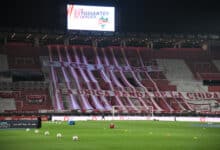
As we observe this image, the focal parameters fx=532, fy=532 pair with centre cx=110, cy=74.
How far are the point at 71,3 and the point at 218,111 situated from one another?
2539 centimetres

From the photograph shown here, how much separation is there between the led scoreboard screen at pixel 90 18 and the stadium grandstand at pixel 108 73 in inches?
110

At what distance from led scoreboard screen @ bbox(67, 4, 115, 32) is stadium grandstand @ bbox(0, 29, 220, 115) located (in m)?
2.80

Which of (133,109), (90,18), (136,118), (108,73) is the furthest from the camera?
(108,73)

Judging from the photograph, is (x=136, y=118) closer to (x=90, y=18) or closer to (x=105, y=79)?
(x=105, y=79)

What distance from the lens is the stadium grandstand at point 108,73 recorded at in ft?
235

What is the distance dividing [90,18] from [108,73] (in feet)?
31.7

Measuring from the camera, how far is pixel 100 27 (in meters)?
74.4

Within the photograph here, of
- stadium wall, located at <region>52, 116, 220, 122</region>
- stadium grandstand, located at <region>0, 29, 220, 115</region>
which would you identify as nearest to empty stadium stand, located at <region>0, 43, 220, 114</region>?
stadium grandstand, located at <region>0, 29, 220, 115</region>

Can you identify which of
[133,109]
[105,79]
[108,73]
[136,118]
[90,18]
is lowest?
[136,118]

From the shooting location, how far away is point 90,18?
74.5 m

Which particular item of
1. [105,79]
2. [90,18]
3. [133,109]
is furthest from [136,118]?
[90,18]

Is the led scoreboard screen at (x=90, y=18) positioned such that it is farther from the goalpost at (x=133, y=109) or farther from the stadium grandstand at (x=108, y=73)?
the goalpost at (x=133, y=109)

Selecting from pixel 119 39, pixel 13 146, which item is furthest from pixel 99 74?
pixel 13 146

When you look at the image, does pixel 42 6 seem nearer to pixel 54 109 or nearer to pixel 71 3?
pixel 71 3
